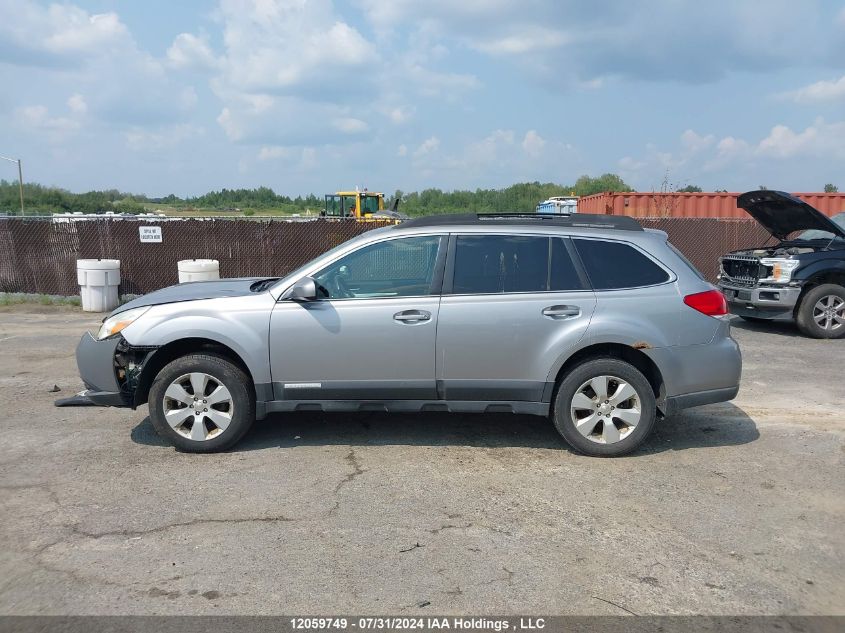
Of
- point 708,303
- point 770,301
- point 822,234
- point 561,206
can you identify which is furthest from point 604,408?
point 561,206

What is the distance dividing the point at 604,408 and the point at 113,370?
3.80 meters

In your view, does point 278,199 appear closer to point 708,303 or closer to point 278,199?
point 278,199

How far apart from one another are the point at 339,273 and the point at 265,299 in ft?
1.99

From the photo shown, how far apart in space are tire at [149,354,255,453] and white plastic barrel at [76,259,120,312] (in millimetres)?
8961

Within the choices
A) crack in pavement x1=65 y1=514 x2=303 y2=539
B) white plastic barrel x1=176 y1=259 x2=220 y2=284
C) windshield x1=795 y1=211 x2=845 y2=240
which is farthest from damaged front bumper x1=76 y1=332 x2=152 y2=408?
windshield x1=795 y1=211 x2=845 y2=240

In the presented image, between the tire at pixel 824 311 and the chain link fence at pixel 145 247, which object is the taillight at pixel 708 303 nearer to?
the tire at pixel 824 311

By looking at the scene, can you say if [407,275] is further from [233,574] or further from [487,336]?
[233,574]

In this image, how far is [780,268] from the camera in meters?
10.5

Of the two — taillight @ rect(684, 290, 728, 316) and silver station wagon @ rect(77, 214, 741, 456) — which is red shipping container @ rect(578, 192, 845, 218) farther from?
silver station wagon @ rect(77, 214, 741, 456)

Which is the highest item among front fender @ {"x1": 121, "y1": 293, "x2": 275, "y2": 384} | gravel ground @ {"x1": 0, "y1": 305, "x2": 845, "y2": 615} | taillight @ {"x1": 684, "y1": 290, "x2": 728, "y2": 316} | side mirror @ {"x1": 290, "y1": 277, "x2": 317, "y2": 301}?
side mirror @ {"x1": 290, "y1": 277, "x2": 317, "y2": 301}

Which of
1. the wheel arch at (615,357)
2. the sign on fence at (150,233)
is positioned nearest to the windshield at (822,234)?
the wheel arch at (615,357)

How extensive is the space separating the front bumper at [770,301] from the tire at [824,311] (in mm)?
171

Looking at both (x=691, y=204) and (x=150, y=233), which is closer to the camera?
(x=150, y=233)

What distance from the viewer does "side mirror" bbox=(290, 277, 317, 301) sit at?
5.21 meters
